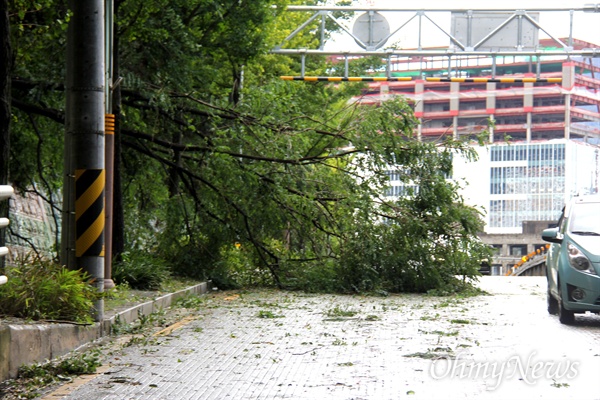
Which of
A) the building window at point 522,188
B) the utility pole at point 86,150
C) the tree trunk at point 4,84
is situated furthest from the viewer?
the building window at point 522,188

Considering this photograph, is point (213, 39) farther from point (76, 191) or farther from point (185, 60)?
point (76, 191)

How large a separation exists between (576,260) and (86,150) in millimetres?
6494

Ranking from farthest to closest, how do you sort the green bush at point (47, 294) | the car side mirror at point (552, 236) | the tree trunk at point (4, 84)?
the car side mirror at point (552, 236) < the tree trunk at point (4, 84) < the green bush at point (47, 294)

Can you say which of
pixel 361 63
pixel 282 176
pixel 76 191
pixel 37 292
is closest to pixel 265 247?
pixel 282 176

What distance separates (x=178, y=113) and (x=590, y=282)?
34.2 feet

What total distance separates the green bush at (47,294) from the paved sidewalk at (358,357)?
778 millimetres

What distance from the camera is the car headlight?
1220 centimetres

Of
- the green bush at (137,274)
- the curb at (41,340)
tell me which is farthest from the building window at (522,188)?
Result: the curb at (41,340)

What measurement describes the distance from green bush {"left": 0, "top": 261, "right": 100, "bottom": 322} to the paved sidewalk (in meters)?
0.78

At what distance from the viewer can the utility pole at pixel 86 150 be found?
1137 cm

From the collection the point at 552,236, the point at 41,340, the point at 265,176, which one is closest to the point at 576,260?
the point at 552,236

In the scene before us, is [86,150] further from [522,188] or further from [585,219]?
[522,188]

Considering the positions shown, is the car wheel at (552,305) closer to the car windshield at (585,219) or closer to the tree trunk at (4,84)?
the car windshield at (585,219)

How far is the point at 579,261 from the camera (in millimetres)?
12344
